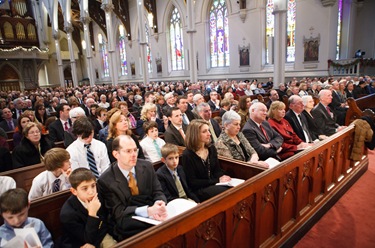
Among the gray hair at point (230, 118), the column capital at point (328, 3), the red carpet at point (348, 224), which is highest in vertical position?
the column capital at point (328, 3)

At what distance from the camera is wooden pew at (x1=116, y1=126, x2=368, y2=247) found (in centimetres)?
164

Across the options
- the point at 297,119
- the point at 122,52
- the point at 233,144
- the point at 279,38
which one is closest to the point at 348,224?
the point at 233,144

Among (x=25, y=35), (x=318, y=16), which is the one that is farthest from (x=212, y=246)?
(x=25, y=35)

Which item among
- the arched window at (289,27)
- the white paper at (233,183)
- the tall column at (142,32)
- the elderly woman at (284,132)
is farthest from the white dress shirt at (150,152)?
the arched window at (289,27)

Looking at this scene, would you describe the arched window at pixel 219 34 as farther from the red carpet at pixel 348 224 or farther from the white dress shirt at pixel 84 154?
the white dress shirt at pixel 84 154

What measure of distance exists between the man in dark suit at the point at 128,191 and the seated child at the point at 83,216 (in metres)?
0.17

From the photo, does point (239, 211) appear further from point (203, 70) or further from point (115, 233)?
point (203, 70)

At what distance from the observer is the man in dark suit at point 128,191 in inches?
76.8

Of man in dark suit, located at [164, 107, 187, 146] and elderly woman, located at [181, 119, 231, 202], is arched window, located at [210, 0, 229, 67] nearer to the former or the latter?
man in dark suit, located at [164, 107, 187, 146]

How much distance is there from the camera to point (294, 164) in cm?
256

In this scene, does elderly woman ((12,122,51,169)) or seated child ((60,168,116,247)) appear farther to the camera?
elderly woman ((12,122,51,169))

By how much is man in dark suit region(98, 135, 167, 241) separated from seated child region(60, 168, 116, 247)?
0.17 m

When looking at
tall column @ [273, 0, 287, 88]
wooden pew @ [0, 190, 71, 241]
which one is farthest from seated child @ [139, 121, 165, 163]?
tall column @ [273, 0, 287, 88]

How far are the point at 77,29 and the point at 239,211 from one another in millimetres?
36705
